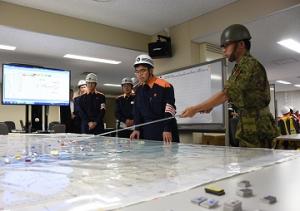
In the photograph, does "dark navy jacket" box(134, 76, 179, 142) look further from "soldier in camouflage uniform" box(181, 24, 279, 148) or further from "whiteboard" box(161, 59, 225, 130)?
"whiteboard" box(161, 59, 225, 130)

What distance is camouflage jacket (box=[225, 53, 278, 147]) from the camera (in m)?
1.66

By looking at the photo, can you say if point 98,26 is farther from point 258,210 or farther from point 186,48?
point 258,210

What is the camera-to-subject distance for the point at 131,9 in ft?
12.3

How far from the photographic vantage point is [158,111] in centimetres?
255

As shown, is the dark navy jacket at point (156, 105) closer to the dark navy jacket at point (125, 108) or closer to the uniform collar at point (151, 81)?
the uniform collar at point (151, 81)

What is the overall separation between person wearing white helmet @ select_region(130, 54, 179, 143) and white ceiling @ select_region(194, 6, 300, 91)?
1.83m

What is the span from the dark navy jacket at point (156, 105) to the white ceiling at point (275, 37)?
187cm

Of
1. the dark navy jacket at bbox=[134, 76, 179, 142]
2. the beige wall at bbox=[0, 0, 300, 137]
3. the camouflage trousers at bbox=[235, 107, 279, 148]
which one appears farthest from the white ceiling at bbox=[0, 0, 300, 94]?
the camouflage trousers at bbox=[235, 107, 279, 148]

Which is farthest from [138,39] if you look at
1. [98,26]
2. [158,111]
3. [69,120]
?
[158,111]

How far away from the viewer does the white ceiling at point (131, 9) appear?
357 centimetres

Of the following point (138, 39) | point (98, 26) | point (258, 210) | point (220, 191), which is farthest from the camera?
point (138, 39)

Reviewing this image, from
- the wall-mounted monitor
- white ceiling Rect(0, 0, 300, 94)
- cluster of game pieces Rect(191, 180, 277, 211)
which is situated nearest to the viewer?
cluster of game pieces Rect(191, 180, 277, 211)

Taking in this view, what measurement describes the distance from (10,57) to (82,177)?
19.6 feet

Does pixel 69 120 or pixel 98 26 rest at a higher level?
pixel 98 26
